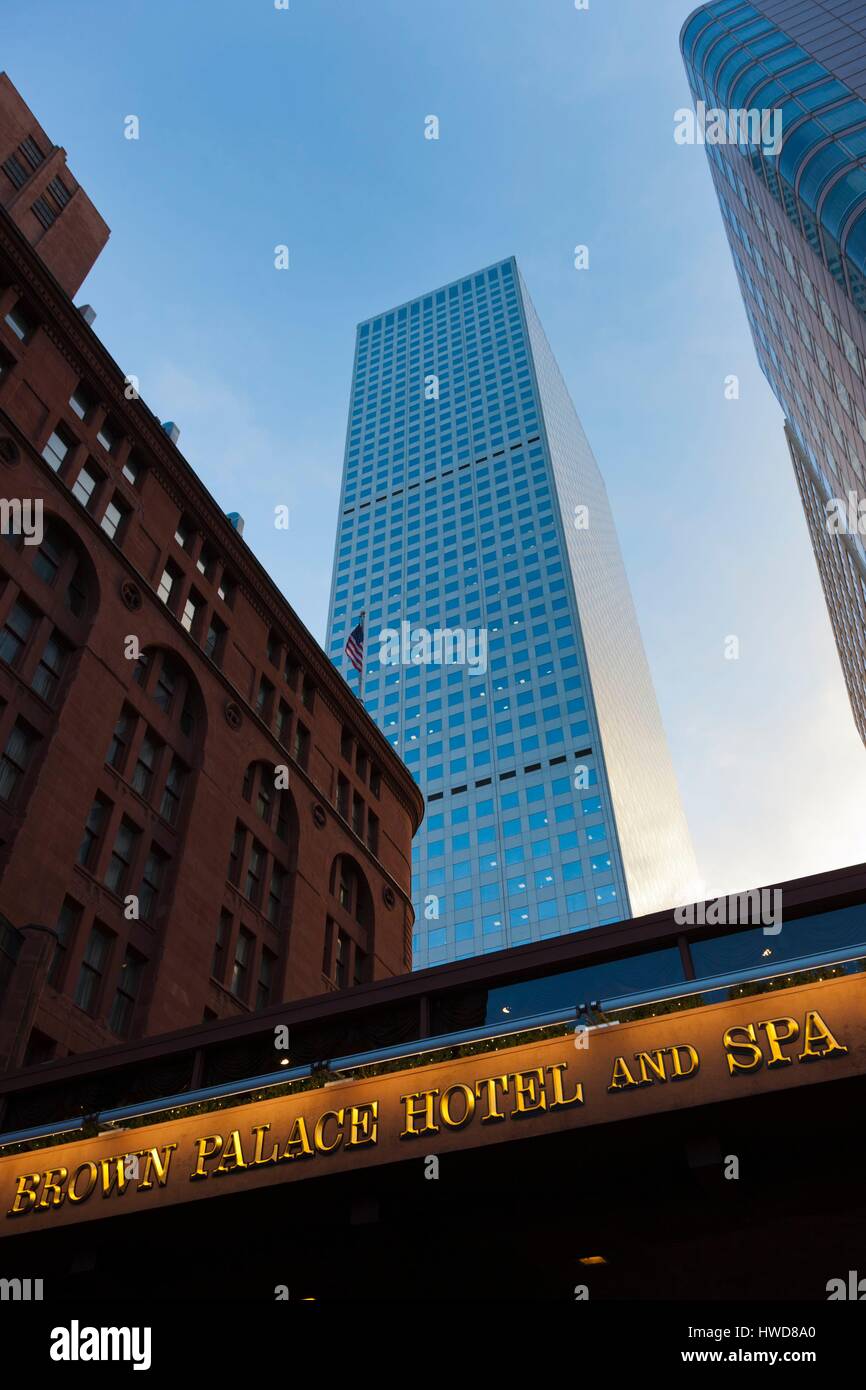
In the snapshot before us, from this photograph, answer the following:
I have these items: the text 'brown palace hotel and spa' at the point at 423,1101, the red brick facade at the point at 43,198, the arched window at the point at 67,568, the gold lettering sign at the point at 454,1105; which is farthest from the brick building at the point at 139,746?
the gold lettering sign at the point at 454,1105

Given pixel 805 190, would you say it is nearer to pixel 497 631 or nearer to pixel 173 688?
pixel 173 688

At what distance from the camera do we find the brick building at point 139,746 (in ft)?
91.8

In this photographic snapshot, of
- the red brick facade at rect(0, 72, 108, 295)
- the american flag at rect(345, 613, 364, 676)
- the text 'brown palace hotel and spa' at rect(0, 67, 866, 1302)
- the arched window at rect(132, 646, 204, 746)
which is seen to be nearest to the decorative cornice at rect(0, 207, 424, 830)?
the american flag at rect(345, 613, 364, 676)

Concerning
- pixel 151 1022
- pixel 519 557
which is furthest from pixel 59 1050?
pixel 519 557

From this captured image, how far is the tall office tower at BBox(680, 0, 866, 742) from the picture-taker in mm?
34062

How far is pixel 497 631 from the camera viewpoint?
5167 inches

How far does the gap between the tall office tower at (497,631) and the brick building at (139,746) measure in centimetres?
5612

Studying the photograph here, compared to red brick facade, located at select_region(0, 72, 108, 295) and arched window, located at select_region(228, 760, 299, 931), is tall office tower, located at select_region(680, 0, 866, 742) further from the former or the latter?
red brick facade, located at select_region(0, 72, 108, 295)

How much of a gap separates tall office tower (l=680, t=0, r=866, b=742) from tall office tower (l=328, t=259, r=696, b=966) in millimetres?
56765

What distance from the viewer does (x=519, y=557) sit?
13912 centimetres

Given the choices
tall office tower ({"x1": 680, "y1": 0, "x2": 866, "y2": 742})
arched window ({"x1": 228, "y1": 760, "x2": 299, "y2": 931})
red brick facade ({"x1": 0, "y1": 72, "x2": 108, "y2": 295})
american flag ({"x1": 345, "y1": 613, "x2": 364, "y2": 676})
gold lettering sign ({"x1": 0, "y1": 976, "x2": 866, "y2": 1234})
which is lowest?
gold lettering sign ({"x1": 0, "y1": 976, "x2": 866, "y2": 1234})

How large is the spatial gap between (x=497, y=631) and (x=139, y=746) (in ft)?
328
